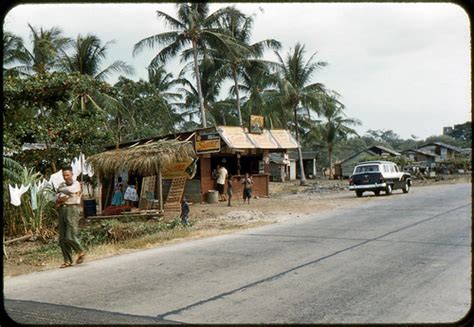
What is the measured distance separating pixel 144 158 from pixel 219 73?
1444 cm

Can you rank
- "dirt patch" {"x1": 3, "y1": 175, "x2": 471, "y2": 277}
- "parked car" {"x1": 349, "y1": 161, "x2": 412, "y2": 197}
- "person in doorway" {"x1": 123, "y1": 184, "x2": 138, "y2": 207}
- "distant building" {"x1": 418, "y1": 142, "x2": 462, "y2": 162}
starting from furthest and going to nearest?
"distant building" {"x1": 418, "y1": 142, "x2": 462, "y2": 162} → "parked car" {"x1": 349, "y1": 161, "x2": 412, "y2": 197} → "person in doorway" {"x1": 123, "y1": 184, "x2": 138, "y2": 207} → "dirt patch" {"x1": 3, "y1": 175, "x2": 471, "y2": 277}

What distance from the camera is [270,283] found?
6.12m

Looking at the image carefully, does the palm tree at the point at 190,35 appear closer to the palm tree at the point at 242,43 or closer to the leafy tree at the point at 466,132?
the palm tree at the point at 242,43

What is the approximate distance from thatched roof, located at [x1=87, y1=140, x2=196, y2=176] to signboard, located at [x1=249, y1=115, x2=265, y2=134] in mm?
5225

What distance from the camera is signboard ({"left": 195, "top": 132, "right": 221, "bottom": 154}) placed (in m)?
19.9

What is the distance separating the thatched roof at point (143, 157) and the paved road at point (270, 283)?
6.37 metres

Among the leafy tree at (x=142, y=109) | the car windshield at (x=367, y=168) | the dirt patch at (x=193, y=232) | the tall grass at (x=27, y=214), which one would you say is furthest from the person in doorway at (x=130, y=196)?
the car windshield at (x=367, y=168)

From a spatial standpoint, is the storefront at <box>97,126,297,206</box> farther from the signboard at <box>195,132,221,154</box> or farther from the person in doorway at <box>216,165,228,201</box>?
the person in doorway at <box>216,165,228,201</box>

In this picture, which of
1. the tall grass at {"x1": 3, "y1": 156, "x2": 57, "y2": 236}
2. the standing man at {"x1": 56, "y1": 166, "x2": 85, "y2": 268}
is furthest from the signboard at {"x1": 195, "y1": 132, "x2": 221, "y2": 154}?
the standing man at {"x1": 56, "y1": 166, "x2": 85, "y2": 268}

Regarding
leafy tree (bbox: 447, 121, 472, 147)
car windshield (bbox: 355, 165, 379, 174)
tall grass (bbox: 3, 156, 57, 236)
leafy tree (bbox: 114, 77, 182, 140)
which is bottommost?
tall grass (bbox: 3, 156, 57, 236)

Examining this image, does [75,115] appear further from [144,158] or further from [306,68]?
[306,68]

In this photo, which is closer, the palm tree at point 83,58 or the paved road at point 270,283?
the paved road at point 270,283

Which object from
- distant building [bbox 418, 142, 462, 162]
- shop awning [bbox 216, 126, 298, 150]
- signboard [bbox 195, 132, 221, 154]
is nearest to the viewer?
signboard [bbox 195, 132, 221, 154]

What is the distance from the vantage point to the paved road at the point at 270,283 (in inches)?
188
